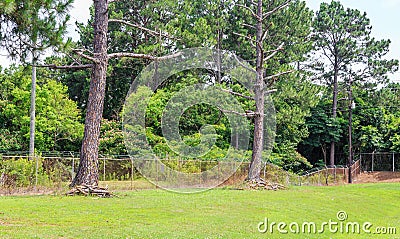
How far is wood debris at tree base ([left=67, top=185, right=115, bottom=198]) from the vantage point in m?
15.4

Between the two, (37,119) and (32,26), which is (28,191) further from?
(37,119)

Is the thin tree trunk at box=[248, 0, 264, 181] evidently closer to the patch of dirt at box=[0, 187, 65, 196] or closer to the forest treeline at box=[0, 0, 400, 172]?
the forest treeline at box=[0, 0, 400, 172]

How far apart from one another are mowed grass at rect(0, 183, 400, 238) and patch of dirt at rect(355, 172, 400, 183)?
1042 inches

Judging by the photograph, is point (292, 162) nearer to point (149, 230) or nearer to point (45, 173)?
point (45, 173)

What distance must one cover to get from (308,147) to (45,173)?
106 feet

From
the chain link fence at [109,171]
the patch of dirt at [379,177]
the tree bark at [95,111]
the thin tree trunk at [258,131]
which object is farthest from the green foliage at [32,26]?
the patch of dirt at [379,177]

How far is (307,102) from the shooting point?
3931 cm

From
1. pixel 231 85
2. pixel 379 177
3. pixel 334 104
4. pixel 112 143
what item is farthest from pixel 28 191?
pixel 334 104

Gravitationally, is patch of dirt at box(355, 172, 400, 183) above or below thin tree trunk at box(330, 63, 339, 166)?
below

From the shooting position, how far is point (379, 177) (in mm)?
44406

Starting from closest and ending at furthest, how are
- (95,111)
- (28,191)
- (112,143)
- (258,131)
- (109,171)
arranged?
1. (95,111)
2. (28,191)
3. (109,171)
4. (258,131)
5. (112,143)

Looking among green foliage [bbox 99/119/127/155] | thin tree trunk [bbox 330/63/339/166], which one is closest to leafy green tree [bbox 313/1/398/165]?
thin tree trunk [bbox 330/63/339/166]

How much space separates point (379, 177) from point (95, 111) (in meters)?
34.3

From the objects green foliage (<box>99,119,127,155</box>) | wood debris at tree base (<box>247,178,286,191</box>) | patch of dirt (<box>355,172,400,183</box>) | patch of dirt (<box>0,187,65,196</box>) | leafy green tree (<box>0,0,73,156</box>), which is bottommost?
patch of dirt (<box>355,172,400,183</box>)
